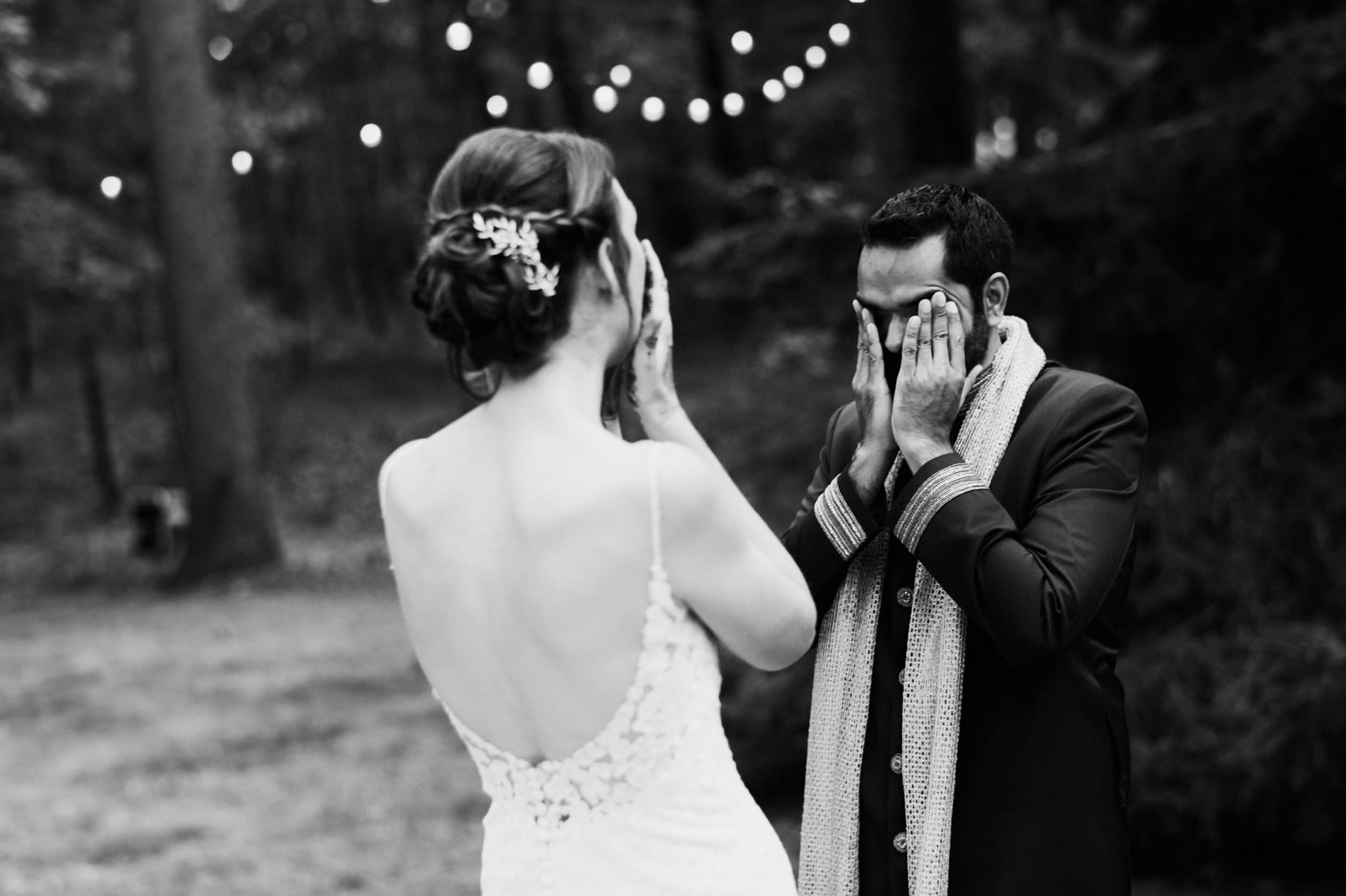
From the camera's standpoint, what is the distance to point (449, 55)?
23.4m

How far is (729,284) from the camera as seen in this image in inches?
235

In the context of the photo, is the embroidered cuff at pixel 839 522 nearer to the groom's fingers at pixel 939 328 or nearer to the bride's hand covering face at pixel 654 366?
the groom's fingers at pixel 939 328

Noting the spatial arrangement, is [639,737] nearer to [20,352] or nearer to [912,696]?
[912,696]

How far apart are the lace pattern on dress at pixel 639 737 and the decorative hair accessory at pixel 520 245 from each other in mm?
296

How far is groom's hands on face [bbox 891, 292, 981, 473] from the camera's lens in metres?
2.37

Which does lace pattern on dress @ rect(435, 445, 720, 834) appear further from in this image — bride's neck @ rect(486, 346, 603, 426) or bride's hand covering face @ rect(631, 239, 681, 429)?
bride's hand covering face @ rect(631, 239, 681, 429)

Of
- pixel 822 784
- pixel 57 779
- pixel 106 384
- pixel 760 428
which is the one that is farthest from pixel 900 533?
pixel 106 384

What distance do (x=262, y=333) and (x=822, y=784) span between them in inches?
884

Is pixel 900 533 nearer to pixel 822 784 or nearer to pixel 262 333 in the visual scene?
pixel 822 784

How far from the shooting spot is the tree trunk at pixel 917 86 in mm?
7582

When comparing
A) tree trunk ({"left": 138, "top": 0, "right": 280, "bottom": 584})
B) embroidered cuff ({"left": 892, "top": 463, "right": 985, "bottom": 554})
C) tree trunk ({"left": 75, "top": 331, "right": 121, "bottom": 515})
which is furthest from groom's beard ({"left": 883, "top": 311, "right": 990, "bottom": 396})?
tree trunk ({"left": 75, "top": 331, "right": 121, "bottom": 515})

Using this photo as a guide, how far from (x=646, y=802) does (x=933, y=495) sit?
0.71 m

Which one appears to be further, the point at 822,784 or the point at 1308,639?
the point at 1308,639

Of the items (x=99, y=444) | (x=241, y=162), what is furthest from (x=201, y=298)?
(x=99, y=444)
